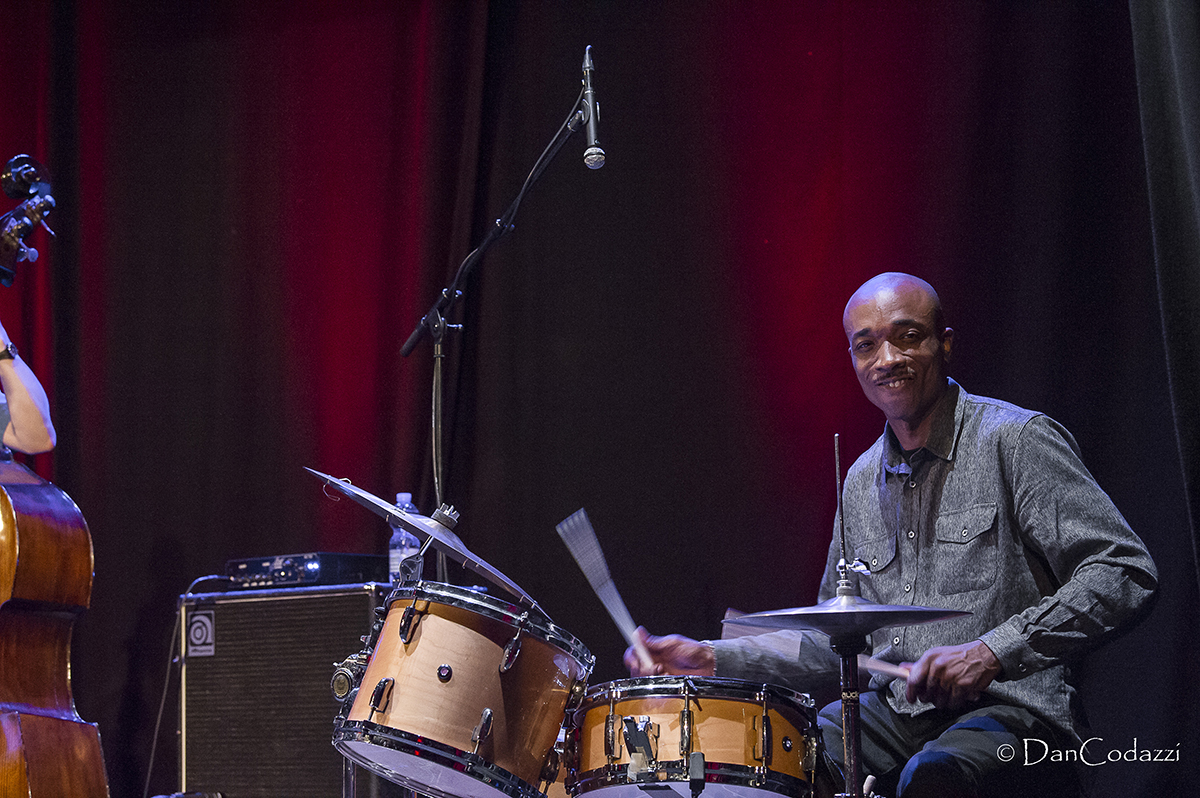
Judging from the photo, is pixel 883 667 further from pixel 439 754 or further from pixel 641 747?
pixel 439 754

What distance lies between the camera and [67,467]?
4.49 metres

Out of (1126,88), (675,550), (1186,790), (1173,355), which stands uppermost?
(1126,88)

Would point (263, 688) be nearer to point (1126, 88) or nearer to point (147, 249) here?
point (147, 249)

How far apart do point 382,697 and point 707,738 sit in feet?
2.27

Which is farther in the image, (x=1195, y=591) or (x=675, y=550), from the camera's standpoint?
(x=675, y=550)

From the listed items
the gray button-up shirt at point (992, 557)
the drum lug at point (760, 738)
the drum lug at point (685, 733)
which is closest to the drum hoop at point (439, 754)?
the drum lug at point (685, 733)

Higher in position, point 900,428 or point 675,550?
point 900,428

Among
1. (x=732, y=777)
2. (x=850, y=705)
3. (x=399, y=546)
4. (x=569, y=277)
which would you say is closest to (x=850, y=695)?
(x=850, y=705)

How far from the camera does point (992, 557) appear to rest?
2.59 metres

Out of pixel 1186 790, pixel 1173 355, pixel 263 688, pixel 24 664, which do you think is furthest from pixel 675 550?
pixel 1173 355

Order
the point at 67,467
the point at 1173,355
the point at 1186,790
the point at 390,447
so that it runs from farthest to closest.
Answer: the point at 67,467, the point at 390,447, the point at 1186,790, the point at 1173,355

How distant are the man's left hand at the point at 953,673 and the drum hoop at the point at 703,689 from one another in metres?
0.25

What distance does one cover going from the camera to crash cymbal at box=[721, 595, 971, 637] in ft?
6.76

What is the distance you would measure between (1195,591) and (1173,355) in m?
1.84
